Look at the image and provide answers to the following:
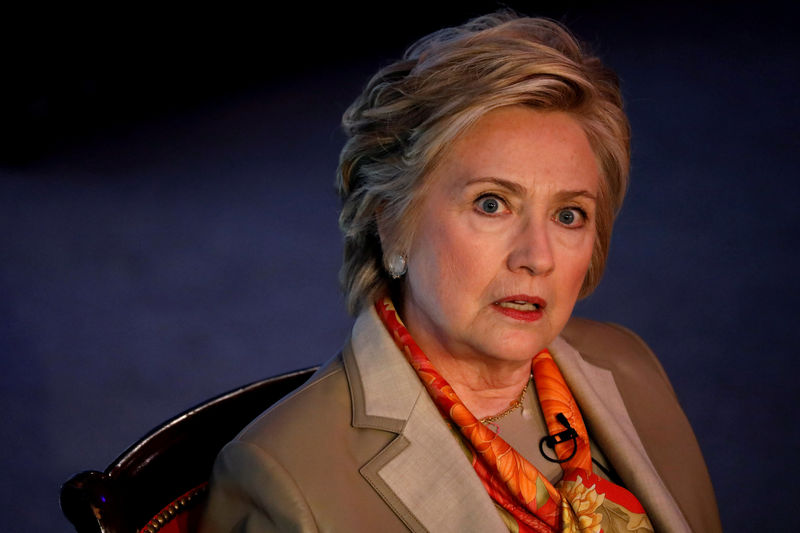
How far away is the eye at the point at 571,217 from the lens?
1.72 meters

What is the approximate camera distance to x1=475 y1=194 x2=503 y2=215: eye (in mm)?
1630

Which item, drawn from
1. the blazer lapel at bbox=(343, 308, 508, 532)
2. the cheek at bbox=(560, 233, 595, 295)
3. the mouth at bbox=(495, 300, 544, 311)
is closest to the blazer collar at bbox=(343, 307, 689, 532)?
the blazer lapel at bbox=(343, 308, 508, 532)

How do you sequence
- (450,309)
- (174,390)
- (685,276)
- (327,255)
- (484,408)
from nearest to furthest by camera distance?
(450,309), (484,408), (174,390), (685,276), (327,255)

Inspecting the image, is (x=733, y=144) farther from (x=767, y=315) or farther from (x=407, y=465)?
(x=407, y=465)

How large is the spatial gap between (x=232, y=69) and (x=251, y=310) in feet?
8.22

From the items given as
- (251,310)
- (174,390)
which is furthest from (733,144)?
(174,390)

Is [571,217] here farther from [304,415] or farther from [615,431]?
[304,415]

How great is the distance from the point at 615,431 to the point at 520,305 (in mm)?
394

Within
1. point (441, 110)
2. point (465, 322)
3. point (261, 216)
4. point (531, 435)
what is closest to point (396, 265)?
point (465, 322)

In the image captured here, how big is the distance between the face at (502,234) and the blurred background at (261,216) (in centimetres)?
186

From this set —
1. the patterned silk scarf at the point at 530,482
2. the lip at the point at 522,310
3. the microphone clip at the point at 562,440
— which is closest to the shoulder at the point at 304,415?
the patterned silk scarf at the point at 530,482

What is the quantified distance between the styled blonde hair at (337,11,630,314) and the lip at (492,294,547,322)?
0.72 ft

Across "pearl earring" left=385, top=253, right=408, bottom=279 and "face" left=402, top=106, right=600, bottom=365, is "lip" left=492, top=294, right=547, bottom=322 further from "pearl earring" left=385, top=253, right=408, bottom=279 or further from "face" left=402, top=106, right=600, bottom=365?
"pearl earring" left=385, top=253, right=408, bottom=279

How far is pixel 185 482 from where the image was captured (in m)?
1.61
